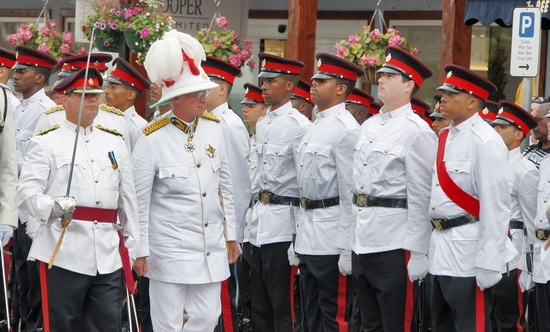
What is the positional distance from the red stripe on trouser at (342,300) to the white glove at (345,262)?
0.21 meters

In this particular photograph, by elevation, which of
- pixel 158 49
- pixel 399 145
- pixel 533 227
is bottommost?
pixel 533 227

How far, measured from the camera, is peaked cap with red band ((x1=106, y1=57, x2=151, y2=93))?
9.67 metres

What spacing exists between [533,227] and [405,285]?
6.08ft

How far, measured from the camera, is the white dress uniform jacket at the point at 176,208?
23.4 ft

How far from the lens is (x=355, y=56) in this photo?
40.1ft

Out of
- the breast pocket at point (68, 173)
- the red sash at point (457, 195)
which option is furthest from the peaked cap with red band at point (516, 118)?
the breast pocket at point (68, 173)

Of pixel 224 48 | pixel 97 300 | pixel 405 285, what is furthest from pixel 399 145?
pixel 224 48

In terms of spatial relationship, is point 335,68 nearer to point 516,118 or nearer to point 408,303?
point 516,118

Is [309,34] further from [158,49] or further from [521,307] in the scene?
[158,49]

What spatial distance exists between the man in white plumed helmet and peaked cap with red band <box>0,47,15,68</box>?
4303mm

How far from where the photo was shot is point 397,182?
24.9 ft

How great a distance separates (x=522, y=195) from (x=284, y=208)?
1.90 meters

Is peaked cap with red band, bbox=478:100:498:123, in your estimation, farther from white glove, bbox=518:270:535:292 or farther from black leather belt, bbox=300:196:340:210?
black leather belt, bbox=300:196:340:210

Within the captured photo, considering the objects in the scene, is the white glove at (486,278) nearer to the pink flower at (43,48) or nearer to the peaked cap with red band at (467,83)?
the peaked cap with red band at (467,83)
